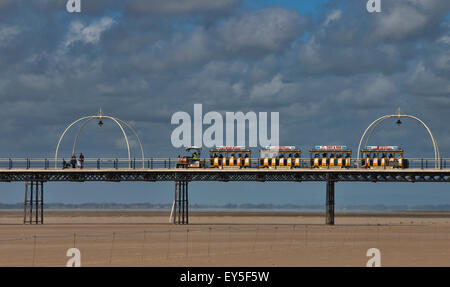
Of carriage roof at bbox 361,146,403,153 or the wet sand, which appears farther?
carriage roof at bbox 361,146,403,153

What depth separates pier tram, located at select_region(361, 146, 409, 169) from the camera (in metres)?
75.2

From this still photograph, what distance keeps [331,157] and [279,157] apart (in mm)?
4846

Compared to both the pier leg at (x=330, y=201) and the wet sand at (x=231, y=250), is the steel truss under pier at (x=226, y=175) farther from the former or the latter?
the wet sand at (x=231, y=250)

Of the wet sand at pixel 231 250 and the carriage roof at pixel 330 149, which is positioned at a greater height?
the carriage roof at pixel 330 149

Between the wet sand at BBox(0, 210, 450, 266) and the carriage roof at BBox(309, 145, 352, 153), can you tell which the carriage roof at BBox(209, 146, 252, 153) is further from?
the wet sand at BBox(0, 210, 450, 266)

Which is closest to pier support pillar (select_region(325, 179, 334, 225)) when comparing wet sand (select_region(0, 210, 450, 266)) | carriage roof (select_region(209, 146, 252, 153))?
carriage roof (select_region(209, 146, 252, 153))

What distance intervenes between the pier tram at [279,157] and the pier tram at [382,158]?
6.14 m

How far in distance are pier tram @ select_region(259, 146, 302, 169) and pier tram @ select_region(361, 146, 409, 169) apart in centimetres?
614

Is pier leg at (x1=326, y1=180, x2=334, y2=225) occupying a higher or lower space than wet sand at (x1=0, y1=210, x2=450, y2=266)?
higher

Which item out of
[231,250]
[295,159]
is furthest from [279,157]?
[231,250]

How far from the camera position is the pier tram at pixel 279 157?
7644 cm

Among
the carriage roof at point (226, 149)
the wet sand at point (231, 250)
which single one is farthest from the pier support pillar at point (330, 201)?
the wet sand at point (231, 250)

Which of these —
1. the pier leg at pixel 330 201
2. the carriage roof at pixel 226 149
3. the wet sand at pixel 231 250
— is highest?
the carriage roof at pixel 226 149

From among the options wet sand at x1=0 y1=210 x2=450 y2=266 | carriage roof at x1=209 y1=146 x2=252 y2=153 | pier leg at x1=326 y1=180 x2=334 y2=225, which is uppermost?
carriage roof at x1=209 y1=146 x2=252 y2=153
